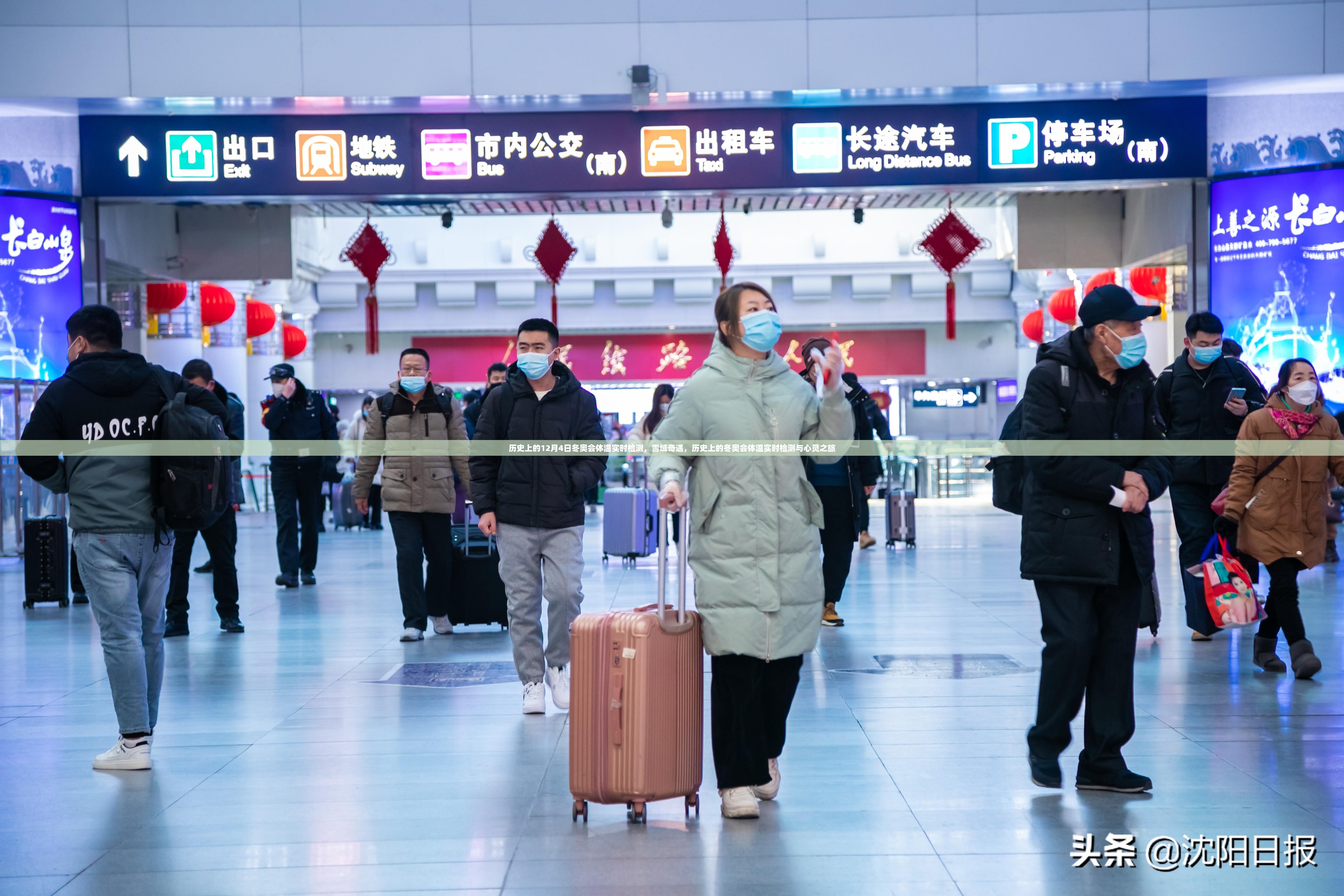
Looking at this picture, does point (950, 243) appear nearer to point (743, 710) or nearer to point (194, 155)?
point (194, 155)

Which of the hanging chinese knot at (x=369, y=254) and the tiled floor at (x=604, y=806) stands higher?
the hanging chinese knot at (x=369, y=254)

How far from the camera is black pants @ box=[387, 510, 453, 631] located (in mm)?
7328

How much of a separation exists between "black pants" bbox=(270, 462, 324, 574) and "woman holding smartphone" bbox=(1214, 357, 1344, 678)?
672 cm

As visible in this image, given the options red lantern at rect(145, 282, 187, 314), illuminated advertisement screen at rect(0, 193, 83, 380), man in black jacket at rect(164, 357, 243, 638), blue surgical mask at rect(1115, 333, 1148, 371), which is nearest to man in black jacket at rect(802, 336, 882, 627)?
blue surgical mask at rect(1115, 333, 1148, 371)

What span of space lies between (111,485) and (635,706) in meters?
2.14

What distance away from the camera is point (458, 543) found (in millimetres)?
7719

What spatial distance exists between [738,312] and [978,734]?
2.01 metres

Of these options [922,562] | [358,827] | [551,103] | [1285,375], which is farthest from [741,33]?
[358,827]

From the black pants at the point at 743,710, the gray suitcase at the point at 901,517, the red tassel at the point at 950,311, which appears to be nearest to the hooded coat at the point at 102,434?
the black pants at the point at 743,710

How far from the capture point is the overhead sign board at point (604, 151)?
10.2 metres

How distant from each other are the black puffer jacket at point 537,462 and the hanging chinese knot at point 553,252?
6025 millimetres

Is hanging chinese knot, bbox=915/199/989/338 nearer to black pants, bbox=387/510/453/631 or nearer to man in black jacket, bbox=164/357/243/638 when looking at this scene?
black pants, bbox=387/510/453/631

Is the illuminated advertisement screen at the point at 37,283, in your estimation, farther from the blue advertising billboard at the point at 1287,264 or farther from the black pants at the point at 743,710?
the blue advertising billboard at the point at 1287,264

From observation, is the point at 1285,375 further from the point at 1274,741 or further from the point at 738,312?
the point at 738,312
